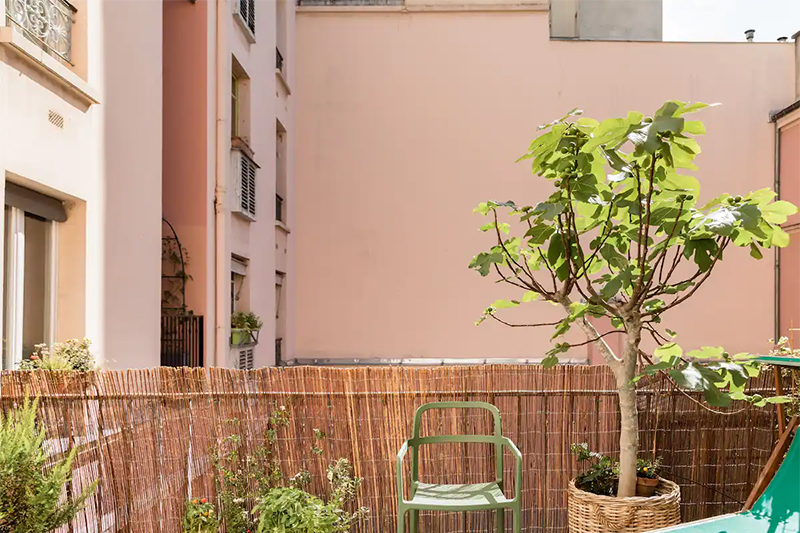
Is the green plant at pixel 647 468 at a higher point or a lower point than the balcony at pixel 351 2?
lower

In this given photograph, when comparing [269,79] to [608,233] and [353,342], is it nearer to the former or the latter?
[353,342]

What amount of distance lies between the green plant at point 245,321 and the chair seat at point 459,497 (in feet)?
16.5

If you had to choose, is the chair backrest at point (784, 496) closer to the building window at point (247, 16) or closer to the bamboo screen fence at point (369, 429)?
the bamboo screen fence at point (369, 429)

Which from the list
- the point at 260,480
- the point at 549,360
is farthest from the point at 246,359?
the point at 549,360

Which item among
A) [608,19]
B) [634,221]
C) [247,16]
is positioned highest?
[608,19]

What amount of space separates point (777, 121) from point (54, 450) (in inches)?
471

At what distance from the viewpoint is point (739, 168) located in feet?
39.1

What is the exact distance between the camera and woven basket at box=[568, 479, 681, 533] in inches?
133

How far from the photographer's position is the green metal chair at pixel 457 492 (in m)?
3.33

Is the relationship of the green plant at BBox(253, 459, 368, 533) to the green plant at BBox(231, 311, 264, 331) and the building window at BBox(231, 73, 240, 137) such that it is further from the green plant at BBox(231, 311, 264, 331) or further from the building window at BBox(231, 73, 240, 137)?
the building window at BBox(231, 73, 240, 137)

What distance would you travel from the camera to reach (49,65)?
4.21 metres

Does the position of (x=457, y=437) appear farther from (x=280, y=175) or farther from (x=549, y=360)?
(x=280, y=175)

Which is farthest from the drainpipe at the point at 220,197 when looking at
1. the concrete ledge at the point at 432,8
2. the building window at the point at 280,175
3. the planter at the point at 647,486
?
the concrete ledge at the point at 432,8

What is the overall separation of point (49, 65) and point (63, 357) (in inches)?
69.5
